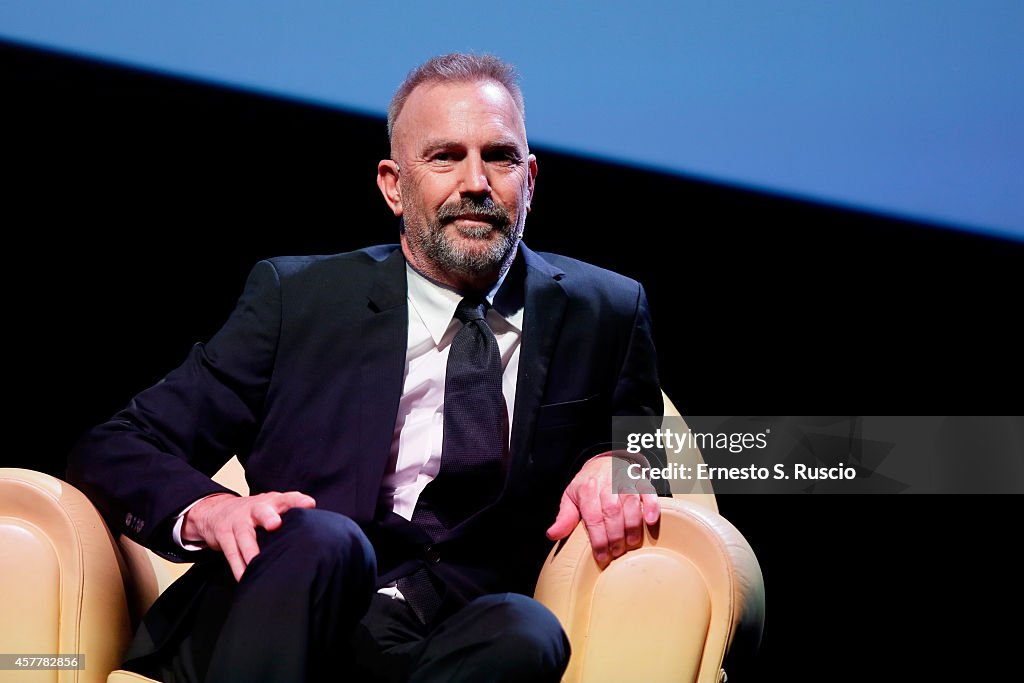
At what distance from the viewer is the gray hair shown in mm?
1691

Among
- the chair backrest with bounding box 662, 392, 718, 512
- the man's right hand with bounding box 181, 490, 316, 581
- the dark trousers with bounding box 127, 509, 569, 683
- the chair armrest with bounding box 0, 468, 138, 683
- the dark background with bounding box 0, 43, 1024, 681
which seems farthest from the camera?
the dark background with bounding box 0, 43, 1024, 681

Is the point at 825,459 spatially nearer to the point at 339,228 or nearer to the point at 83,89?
the point at 339,228

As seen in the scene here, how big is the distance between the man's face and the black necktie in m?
0.13

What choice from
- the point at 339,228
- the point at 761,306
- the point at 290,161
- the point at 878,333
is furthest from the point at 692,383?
the point at 290,161

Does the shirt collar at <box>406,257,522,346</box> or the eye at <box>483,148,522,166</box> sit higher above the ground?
the eye at <box>483,148,522,166</box>

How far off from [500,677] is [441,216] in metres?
0.73

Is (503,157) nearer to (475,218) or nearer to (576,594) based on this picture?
(475,218)

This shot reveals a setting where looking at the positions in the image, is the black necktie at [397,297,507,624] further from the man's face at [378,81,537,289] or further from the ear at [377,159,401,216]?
the ear at [377,159,401,216]

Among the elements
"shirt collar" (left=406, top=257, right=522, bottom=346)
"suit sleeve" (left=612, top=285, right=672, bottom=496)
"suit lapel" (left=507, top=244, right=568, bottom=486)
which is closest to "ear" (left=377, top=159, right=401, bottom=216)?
"shirt collar" (left=406, top=257, right=522, bottom=346)

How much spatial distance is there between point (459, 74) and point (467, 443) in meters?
0.57

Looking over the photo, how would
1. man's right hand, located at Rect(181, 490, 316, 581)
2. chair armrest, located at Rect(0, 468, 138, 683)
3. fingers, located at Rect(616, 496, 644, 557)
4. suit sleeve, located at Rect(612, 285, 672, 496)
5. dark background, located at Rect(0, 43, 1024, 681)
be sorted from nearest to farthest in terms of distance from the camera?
man's right hand, located at Rect(181, 490, 316, 581) → chair armrest, located at Rect(0, 468, 138, 683) → fingers, located at Rect(616, 496, 644, 557) → suit sleeve, located at Rect(612, 285, 672, 496) → dark background, located at Rect(0, 43, 1024, 681)

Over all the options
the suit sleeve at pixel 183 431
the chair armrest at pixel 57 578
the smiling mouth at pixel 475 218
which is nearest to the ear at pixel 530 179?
the smiling mouth at pixel 475 218

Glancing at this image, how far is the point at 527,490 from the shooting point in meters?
1.62

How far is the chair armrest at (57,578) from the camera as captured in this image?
53.3 inches
